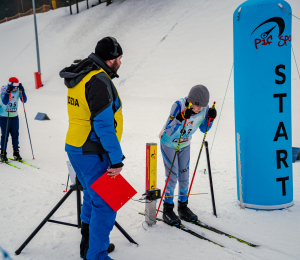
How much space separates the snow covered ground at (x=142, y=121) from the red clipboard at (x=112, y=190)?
0.80 m

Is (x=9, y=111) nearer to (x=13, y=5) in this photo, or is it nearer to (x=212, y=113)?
(x=212, y=113)

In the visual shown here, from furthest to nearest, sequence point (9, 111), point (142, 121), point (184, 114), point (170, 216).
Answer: point (142, 121), point (9, 111), point (170, 216), point (184, 114)

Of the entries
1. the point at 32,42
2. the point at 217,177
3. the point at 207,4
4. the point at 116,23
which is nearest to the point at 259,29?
the point at 217,177

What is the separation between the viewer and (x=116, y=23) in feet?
74.8

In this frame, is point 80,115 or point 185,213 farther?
point 185,213

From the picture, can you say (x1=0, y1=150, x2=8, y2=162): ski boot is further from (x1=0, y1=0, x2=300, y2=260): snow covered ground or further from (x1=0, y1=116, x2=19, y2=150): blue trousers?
(x1=0, y1=0, x2=300, y2=260): snow covered ground

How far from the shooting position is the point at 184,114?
3031mm

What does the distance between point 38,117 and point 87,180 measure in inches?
359

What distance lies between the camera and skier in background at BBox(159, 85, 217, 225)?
309 cm

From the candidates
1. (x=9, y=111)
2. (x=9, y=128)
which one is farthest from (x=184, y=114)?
(x=9, y=128)

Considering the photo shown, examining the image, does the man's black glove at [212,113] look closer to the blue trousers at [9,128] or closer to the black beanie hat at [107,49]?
the black beanie hat at [107,49]

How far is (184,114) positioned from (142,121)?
6807 millimetres

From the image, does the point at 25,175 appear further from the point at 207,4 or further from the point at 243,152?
the point at 207,4

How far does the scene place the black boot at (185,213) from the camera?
3426 millimetres
